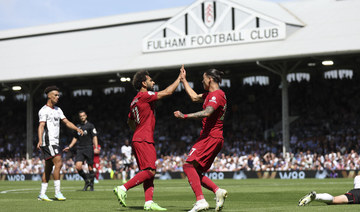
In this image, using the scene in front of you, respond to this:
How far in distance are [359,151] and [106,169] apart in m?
14.7

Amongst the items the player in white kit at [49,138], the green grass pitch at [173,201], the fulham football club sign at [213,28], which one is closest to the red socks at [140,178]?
the green grass pitch at [173,201]

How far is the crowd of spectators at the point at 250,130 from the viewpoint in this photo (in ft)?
115

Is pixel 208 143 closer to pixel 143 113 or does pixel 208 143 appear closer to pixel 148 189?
pixel 143 113

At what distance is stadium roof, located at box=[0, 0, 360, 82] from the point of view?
113ft

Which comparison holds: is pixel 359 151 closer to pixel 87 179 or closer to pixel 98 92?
pixel 87 179

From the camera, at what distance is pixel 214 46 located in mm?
38156

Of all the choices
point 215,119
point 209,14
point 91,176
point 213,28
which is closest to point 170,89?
point 215,119

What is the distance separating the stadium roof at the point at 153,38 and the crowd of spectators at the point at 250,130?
5.31 m

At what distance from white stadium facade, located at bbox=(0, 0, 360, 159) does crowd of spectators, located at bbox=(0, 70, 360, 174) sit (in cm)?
160

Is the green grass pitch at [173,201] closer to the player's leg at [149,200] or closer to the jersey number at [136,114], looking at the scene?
the player's leg at [149,200]

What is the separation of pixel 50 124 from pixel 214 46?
80.9 ft

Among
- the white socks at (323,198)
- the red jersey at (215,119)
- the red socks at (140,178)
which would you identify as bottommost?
the white socks at (323,198)

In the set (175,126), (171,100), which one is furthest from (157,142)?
(171,100)

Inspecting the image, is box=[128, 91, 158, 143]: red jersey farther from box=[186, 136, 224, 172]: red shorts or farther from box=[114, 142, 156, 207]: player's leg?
box=[186, 136, 224, 172]: red shorts
